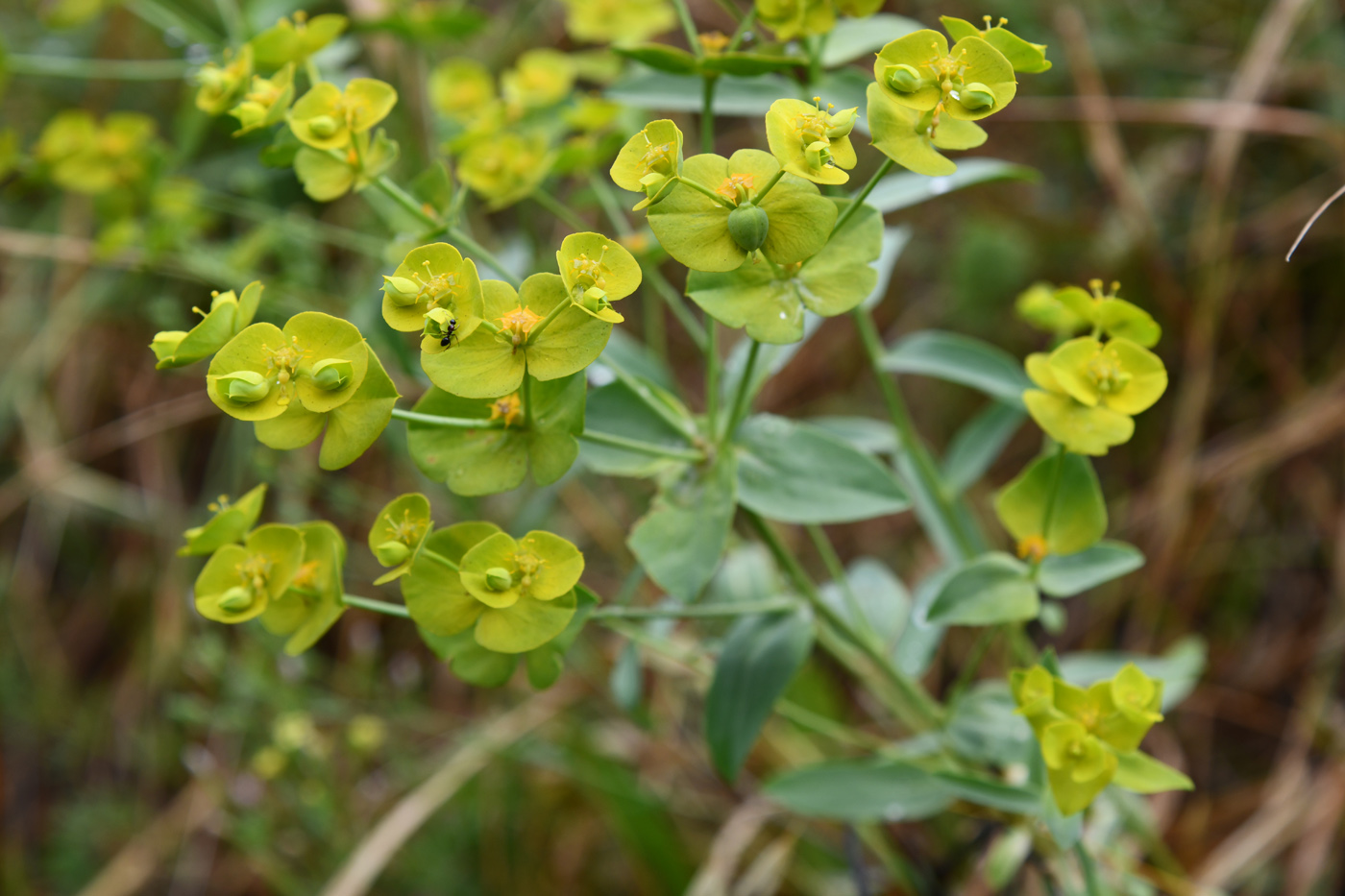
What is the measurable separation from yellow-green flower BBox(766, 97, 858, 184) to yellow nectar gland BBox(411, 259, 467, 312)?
274 millimetres

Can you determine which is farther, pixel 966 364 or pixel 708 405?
pixel 966 364

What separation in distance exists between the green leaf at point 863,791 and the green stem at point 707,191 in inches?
30.1

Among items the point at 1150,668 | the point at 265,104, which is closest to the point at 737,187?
the point at 265,104

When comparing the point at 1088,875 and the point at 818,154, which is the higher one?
the point at 818,154

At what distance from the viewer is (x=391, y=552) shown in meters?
0.80

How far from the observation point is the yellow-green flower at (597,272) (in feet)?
2.48

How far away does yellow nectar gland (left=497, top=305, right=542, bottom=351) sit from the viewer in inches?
31.2

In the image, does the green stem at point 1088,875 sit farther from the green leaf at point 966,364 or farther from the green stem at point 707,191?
the green stem at point 707,191

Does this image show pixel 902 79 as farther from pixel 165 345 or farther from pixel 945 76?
pixel 165 345

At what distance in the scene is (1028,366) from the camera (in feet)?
3.11

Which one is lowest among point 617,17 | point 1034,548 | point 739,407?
point 1034,548

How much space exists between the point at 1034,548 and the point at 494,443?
578 millimetres

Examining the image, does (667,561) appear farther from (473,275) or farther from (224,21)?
(224,21)

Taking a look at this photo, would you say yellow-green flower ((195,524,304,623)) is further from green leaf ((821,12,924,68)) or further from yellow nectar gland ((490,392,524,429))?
green leaf ((821,12,924,68))
